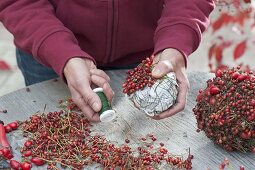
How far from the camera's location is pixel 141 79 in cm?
132

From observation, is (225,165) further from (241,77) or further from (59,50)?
(59,50)

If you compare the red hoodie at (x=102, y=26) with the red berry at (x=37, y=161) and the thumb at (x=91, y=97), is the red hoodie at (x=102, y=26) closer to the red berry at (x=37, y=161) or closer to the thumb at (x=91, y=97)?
the thumb at (x=91, y=97)

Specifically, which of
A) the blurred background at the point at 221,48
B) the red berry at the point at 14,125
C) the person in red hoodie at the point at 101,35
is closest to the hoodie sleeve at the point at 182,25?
the person in red hoodie at the point at 101,35

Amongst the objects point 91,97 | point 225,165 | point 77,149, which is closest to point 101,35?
point 91,97

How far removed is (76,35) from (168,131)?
0.42m

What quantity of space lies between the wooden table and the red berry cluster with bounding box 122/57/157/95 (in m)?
0.12

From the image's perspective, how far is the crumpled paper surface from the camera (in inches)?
51.1

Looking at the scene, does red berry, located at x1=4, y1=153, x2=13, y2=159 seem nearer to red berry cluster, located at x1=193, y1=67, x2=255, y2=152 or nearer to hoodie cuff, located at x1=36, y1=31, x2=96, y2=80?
hoodie cuff, located at x1=36, y1=31, x2=96, y2=80

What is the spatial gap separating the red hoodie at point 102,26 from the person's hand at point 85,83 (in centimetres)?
3

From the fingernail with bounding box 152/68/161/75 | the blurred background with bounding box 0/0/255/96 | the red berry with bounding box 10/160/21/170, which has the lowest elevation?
the blurred background with bounding box 0/0/255/96

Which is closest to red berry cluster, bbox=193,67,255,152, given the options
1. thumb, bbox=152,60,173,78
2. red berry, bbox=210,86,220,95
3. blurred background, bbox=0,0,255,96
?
red berry, bbox=210,86,220,95

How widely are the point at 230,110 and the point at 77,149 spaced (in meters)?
0.38

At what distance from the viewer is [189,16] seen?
1.49 m

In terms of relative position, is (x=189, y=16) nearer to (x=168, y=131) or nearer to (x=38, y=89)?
(x=168, y=131)
